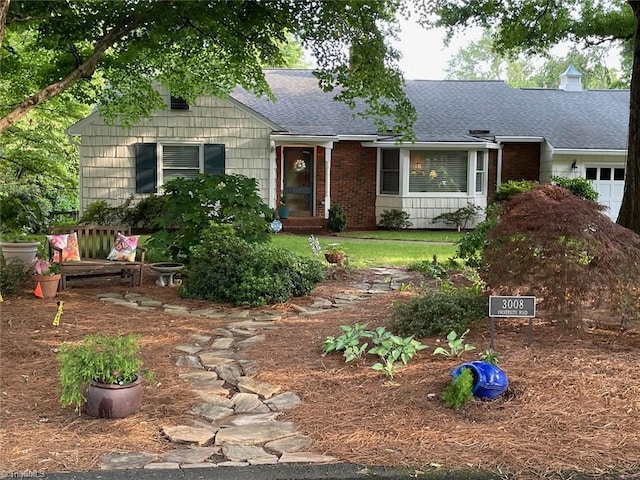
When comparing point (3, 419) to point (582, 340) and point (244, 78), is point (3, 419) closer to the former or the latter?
point (582, 340)

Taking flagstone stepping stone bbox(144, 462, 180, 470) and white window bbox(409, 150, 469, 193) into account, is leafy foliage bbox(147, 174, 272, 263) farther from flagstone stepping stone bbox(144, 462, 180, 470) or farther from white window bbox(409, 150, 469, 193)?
white window bbox(409, 150, 469, 193)

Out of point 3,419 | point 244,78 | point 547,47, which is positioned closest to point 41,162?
point 244,78

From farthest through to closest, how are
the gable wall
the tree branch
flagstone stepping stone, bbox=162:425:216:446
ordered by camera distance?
the gable wall
the tree branch
flagstone stepping stone, bbox=162:425:216:446

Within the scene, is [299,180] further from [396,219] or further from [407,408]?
[407,408]

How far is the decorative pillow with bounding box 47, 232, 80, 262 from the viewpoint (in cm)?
867

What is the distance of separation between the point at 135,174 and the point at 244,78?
548cm

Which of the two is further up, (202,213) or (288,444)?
(202,213)

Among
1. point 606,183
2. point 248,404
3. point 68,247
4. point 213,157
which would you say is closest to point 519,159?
point 606,183

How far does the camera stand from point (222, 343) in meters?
6.12

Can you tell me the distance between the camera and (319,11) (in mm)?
9602

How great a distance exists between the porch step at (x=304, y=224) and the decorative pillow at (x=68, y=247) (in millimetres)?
8651

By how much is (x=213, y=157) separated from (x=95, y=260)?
→ 7.97m

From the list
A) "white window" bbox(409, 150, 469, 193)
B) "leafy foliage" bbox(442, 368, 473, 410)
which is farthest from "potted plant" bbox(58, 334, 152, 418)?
"white window" bbox(409, 150, 469, 193)

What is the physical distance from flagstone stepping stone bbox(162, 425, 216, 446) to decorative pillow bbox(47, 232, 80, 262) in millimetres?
5472
